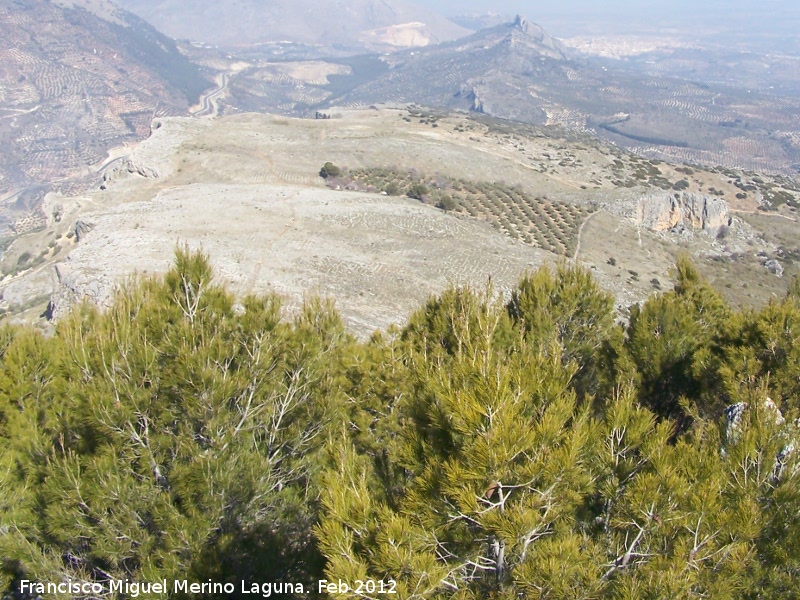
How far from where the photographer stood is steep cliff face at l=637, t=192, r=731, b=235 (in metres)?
43.8

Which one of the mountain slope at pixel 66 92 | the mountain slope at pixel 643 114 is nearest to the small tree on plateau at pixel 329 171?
the mountain slope at pixel 643 114

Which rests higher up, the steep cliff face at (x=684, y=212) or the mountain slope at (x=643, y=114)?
the mountain slope at (x=643, y=114)

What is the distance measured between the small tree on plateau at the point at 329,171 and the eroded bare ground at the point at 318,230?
757mm

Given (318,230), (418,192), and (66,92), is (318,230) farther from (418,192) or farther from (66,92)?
(66,92)

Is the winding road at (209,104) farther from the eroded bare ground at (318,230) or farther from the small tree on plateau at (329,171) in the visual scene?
the small tree on plateau at (329,171)

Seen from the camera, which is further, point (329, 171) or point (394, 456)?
point (329, 171)

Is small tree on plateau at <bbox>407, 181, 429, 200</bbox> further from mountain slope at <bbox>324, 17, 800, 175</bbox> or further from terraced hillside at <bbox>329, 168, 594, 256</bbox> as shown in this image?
mountain slope at <bbox>324, 17, 800, 175</bbox>

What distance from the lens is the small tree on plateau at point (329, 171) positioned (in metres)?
40.8

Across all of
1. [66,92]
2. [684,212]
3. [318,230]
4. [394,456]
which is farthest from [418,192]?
[66,92]

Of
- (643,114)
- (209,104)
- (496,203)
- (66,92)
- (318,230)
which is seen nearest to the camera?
(318,230)

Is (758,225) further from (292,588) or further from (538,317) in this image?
(292,588)

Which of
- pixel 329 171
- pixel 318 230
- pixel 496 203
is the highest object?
pixel 329 171

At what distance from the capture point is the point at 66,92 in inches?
6417

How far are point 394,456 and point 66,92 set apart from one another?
198 m
